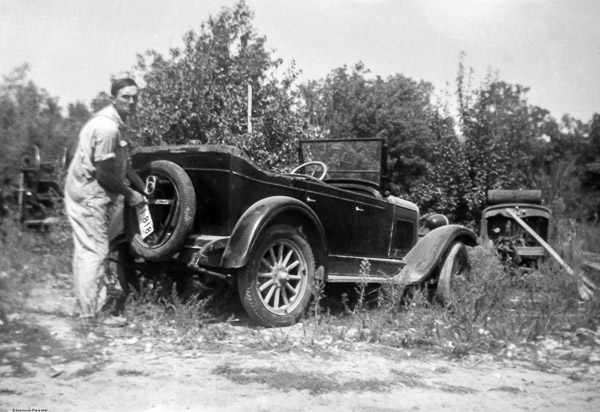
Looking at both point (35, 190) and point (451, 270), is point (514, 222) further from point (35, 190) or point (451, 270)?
point (35, 190)

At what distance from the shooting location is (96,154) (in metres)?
4.43

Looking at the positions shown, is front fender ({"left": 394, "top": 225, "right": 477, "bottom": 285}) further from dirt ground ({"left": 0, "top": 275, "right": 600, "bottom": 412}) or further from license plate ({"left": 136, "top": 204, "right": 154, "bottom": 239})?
license plate ({"left": 136, "top": 204, "right": 154, "bottom": 239})

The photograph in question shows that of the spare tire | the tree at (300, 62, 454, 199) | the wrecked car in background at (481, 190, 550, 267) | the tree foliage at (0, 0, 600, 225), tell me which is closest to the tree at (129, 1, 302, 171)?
the tree foliage at (0, 0, 600, 225)

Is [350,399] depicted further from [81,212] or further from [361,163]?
[361,163]

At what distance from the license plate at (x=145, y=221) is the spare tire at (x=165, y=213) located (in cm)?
7

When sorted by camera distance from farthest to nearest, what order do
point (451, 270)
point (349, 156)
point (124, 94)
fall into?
point (349, 156)
point (451, 270)
point (124, 94)

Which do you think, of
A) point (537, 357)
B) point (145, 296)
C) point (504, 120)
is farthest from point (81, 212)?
point (504, 120)

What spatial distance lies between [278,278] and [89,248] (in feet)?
4.75

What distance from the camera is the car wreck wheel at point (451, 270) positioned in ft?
20.7

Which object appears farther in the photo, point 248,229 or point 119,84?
point 119,84

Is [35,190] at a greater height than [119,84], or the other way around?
[119,84]

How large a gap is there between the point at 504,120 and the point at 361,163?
16.5m

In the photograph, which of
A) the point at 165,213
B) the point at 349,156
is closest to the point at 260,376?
the point at 165,213

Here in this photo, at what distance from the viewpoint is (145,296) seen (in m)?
5.33
